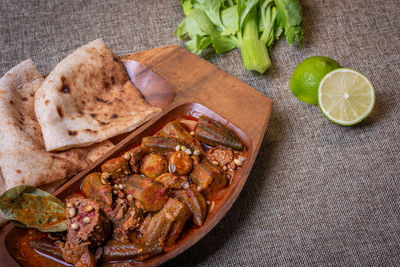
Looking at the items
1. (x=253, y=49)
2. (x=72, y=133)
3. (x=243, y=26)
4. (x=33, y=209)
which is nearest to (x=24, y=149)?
(x=72, y=133)

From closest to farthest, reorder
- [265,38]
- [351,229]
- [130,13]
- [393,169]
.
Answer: [351,229], [393,169], [265,38], [130,13]

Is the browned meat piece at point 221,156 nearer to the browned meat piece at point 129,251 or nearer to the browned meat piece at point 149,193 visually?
the browned meat piece at point 149,193

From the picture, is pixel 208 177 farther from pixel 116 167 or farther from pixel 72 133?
pixel 72 133

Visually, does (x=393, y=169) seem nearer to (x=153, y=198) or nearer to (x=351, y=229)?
(x=351, y=229)

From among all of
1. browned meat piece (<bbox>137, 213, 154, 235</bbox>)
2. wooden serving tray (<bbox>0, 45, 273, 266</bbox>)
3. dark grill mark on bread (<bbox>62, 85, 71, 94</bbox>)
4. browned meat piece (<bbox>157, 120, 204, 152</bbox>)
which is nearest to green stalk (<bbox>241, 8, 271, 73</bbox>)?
wooden serving tray (<bbox>0, 45, 273, 266</bbox>)

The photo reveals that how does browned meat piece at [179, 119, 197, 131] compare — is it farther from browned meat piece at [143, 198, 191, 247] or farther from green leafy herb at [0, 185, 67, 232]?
green leafy herb at [0, 185, 67, 232]

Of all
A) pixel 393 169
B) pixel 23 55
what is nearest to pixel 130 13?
pixel 23 55
